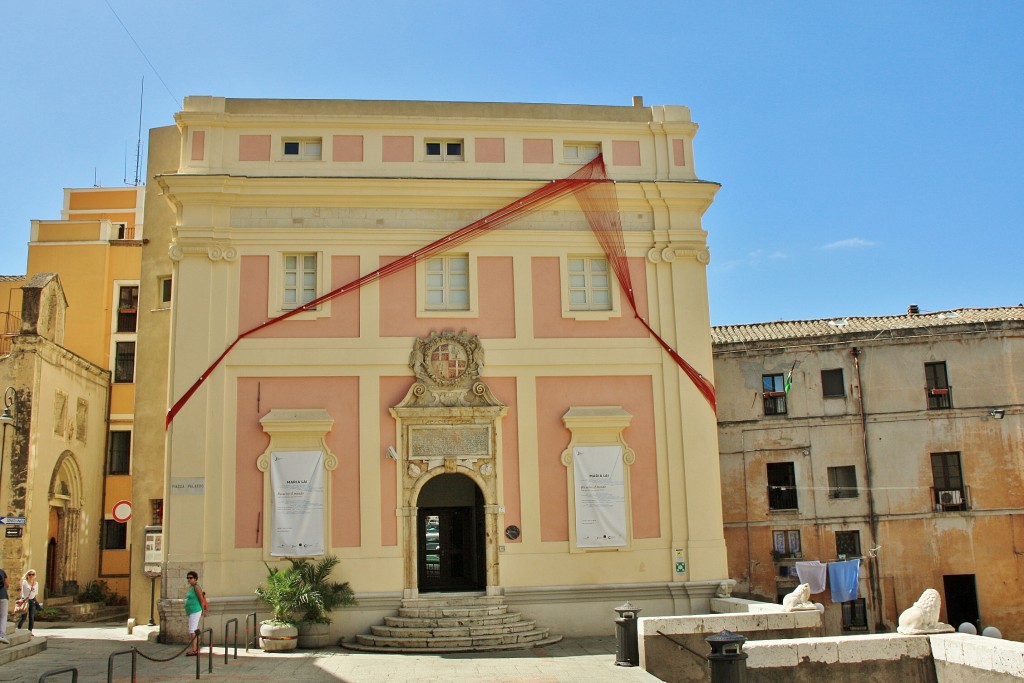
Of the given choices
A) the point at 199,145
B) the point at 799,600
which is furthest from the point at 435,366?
the point at 799,600

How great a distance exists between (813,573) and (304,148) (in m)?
18.8

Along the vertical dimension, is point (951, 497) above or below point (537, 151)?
below

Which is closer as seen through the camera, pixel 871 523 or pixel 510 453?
pixel 510 453

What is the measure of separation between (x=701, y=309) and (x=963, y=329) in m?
11.6

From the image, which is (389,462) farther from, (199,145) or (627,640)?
(199,145)

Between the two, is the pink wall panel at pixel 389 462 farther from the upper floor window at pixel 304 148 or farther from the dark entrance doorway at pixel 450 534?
the upper floor window at pixel 304 148

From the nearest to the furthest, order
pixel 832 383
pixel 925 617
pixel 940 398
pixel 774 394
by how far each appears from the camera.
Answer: pixel 925 617, pixel 940 398, pixel 832 383, pixel 774 394

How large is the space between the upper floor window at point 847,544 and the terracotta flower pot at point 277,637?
56.8ft

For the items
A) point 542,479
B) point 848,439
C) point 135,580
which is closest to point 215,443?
point 135,580

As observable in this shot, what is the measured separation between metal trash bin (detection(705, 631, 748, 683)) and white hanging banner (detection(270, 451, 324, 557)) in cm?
1106

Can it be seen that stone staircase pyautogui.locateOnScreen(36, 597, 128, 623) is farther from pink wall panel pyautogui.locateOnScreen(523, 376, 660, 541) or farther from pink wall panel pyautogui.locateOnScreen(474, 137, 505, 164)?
pink wall panel pyautogui.locateOnScreen(474, 137, 505, 164)

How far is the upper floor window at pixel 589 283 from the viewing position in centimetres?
2295

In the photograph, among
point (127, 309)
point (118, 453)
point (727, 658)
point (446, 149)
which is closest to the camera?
point (727, 658)

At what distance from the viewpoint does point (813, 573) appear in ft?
95.9
